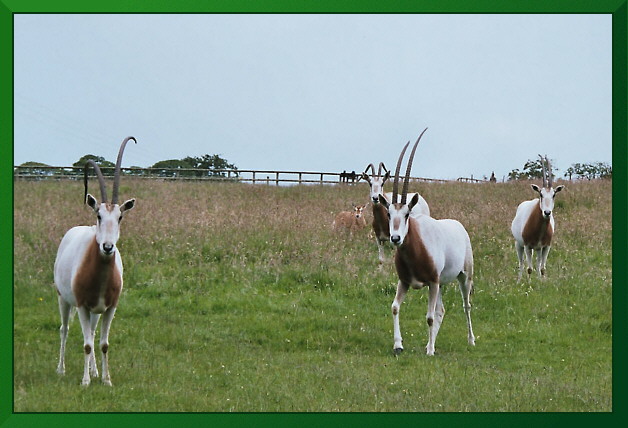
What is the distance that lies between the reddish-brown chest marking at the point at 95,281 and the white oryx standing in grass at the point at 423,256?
3916mm

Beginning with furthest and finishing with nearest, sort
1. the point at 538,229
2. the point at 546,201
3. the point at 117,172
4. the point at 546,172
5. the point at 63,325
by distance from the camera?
1. the point at 546,172
2. the point at 538,229
3. the point at 546,201
4. the point at 63,325
5. the point at 117,172

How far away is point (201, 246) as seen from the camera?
56.1 ft

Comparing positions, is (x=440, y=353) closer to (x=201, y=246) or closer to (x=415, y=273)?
(x=415, y=273)

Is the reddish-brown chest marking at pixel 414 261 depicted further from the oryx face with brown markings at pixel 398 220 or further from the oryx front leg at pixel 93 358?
the oryx front leg at pixel 93 358

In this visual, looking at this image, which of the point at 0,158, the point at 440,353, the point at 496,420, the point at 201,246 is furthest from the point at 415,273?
the point at 201,246

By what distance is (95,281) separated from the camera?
336 inches

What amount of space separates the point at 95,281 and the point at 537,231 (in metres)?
11.4

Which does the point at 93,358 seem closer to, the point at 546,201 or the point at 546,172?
the point at 546,201

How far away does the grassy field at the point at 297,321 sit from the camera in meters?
8.61

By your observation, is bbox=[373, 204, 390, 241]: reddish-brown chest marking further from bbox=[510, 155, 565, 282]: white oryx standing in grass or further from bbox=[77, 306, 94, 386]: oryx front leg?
bbox=[77, 306, 94, 386]: oryx front leg

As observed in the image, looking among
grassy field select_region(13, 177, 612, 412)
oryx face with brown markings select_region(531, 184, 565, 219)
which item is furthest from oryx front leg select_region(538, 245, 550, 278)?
oryx face with brown markings select_region(531, 184, 565, 219)

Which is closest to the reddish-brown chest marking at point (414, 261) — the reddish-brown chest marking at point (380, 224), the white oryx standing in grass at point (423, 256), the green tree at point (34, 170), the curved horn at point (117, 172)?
the white oryx standing in grass at point (423, 256)

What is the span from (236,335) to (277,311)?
1.41m

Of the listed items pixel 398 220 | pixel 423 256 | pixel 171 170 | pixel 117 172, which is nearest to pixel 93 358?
pixel 117 172
